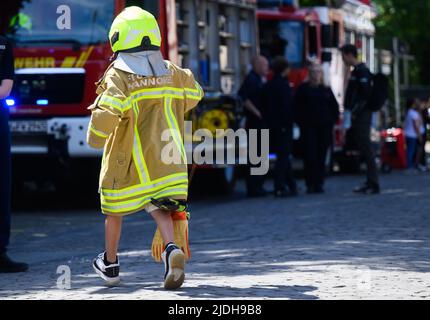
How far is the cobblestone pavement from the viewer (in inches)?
313

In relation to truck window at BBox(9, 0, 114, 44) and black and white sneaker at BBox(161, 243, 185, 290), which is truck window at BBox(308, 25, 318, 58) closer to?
truck window at BBox(9, 0, 114, 44)

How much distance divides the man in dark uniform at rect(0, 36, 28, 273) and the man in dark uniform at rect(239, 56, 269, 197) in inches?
356

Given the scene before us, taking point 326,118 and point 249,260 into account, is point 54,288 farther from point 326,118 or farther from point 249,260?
point 326,118

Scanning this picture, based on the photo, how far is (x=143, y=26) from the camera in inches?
316

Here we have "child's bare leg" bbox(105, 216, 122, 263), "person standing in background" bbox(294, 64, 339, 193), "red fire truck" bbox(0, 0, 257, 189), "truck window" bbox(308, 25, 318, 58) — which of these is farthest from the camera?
"truck window" bbox(308, 25, 318, 58)

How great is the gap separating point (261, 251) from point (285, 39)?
13.7 m

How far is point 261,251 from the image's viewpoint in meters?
10.5

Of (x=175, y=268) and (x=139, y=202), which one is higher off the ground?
(x=139, y=202)

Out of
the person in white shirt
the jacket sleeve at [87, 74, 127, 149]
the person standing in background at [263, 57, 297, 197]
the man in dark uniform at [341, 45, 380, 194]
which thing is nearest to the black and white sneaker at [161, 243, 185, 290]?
the jacket sleeve at [87, 74, 127, 149]

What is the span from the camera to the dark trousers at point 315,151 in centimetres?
1897

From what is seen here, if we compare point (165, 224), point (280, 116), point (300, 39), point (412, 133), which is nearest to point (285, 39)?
point (300, 39)

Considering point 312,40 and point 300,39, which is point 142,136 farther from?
point 312,40

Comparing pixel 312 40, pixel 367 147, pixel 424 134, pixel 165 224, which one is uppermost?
pixel 312 40
